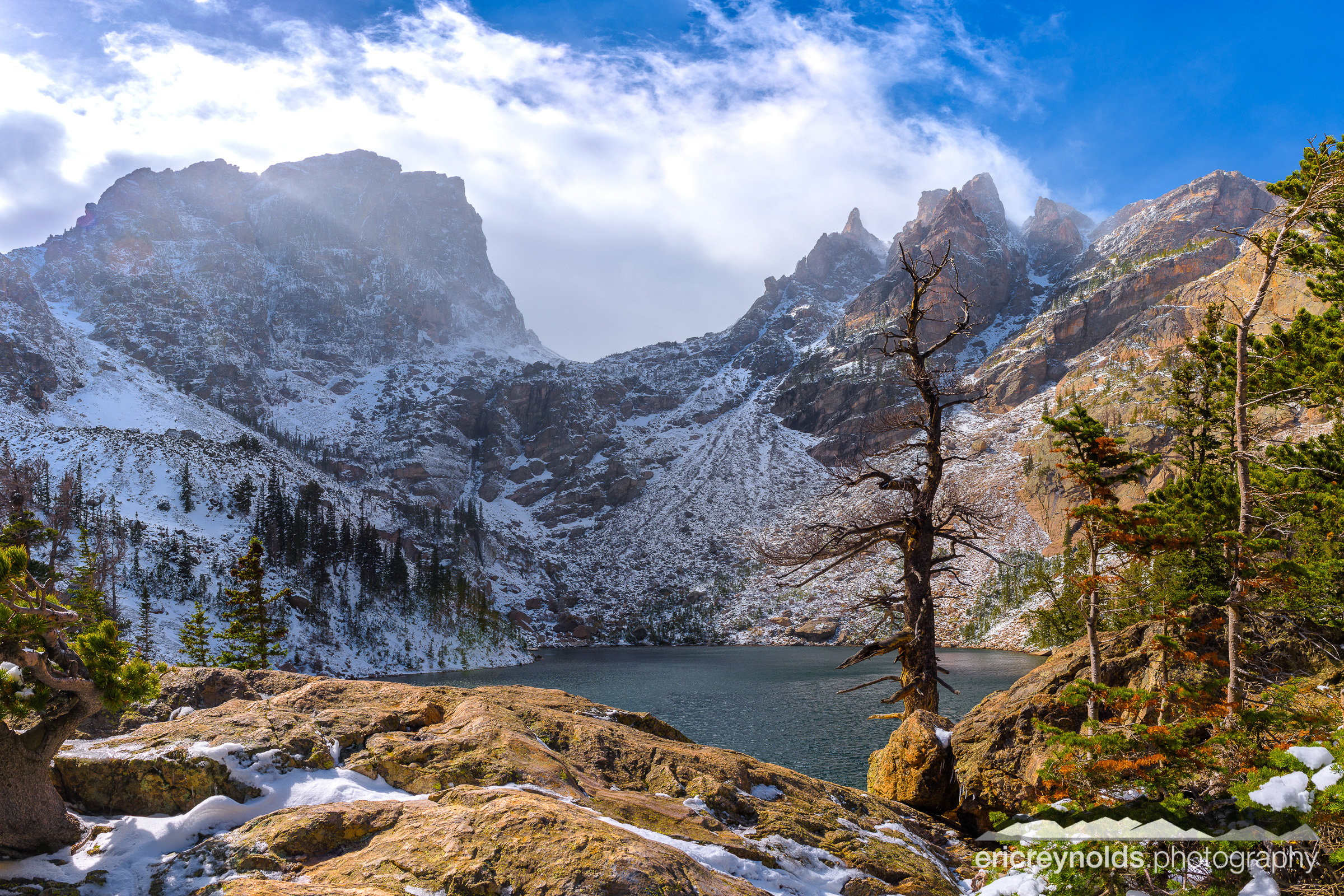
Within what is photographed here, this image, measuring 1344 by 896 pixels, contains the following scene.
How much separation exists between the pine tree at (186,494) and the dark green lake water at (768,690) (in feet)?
151

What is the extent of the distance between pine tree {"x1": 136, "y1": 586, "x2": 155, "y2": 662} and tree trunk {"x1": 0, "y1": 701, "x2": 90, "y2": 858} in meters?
49.6

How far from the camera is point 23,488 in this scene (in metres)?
77.4

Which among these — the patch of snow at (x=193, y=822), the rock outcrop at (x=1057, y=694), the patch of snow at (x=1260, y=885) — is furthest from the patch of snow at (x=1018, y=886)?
the patch of snow at (x=193, y=822)

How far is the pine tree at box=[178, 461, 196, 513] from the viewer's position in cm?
9119

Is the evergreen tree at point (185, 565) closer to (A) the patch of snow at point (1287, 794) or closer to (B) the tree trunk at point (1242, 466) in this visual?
(B) the tree trunk at point (1242, 466)

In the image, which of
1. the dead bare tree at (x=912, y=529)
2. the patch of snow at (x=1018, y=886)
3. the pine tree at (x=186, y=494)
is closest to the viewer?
the patch of snow at (x=1018, y=886)

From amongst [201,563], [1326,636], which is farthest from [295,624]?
[1326,636]

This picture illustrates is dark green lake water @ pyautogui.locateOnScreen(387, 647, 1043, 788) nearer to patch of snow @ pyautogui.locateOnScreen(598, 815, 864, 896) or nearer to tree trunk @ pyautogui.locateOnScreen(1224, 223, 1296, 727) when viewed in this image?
tree trunk @ pyautogui.locateOnScreen(1224, 223, 1296, 727)

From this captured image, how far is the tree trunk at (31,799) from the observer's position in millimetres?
4992

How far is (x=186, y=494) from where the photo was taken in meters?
92.8

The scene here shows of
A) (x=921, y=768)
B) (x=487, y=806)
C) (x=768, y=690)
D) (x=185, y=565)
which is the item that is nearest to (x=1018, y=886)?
(x=487, y=806)

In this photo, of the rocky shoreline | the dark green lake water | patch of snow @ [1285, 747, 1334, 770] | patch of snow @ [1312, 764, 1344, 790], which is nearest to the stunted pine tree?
the rocky shoreline

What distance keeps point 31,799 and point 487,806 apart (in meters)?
3.68

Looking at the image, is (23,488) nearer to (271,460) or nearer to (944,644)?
(271,460)
